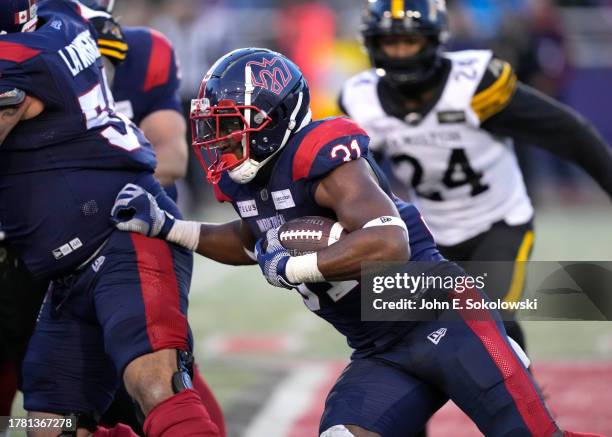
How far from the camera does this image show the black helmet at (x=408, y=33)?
207 inches

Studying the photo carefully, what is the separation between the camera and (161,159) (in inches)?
199

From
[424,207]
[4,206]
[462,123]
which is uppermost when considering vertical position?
[4,206]

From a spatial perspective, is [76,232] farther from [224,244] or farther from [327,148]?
[327,148]

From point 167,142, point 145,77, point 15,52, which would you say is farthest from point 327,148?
point 145,77

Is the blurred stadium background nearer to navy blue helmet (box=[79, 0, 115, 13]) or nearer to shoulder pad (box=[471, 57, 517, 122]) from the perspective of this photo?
shoulder pad (box=[471, 57, 517, 122])

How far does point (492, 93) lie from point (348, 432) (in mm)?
2070

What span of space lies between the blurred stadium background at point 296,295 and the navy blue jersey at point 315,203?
5.84ft

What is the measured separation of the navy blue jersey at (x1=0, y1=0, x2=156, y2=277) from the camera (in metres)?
4.02

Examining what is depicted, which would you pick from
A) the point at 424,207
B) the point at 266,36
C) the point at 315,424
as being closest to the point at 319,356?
the point at 315,424

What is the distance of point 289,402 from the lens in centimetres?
614

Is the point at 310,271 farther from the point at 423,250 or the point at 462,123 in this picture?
the point at 462,123

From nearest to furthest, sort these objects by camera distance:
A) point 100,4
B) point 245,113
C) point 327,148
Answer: point 327,148 < point 245,113 < point 100,4

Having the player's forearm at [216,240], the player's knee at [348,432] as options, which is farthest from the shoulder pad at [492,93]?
the player's knee at [348,432]

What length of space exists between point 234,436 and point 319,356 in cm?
177
